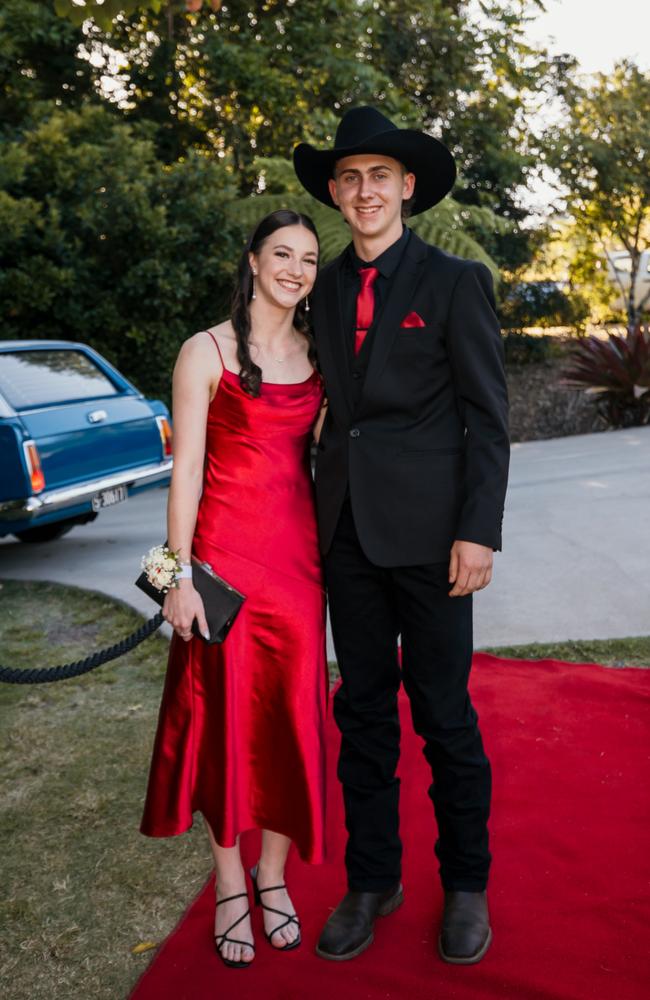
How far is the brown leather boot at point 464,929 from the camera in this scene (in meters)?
2.50

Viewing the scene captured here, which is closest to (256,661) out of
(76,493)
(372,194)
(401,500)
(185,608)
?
(185,608)

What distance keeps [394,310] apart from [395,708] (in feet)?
3.63

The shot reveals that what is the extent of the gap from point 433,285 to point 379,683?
1082 mm

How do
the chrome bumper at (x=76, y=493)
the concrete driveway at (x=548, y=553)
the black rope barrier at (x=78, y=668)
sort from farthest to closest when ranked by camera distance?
the chrome bumper at (x=76, y=493)
the concrete driveway at (x=548, y=553)
the black rope barrier at (x=78, y=668)

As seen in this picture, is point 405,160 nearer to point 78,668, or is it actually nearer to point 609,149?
point 78,668

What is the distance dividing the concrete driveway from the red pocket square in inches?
102

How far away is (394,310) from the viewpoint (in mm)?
2518

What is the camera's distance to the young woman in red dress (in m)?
2.61

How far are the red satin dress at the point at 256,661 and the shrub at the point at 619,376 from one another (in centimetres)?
1018

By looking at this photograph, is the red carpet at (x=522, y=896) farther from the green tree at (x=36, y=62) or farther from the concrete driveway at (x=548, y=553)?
the green tree at (x=36, y=62)

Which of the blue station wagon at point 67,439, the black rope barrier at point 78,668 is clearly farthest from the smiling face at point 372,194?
the blue station wagon at point 67,439

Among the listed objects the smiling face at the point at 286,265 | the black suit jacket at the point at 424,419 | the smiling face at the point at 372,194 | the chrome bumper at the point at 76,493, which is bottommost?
the chrome bumper at the point at 76,493

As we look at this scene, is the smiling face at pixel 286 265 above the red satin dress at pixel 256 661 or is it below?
above

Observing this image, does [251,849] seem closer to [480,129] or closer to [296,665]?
[296,665]
